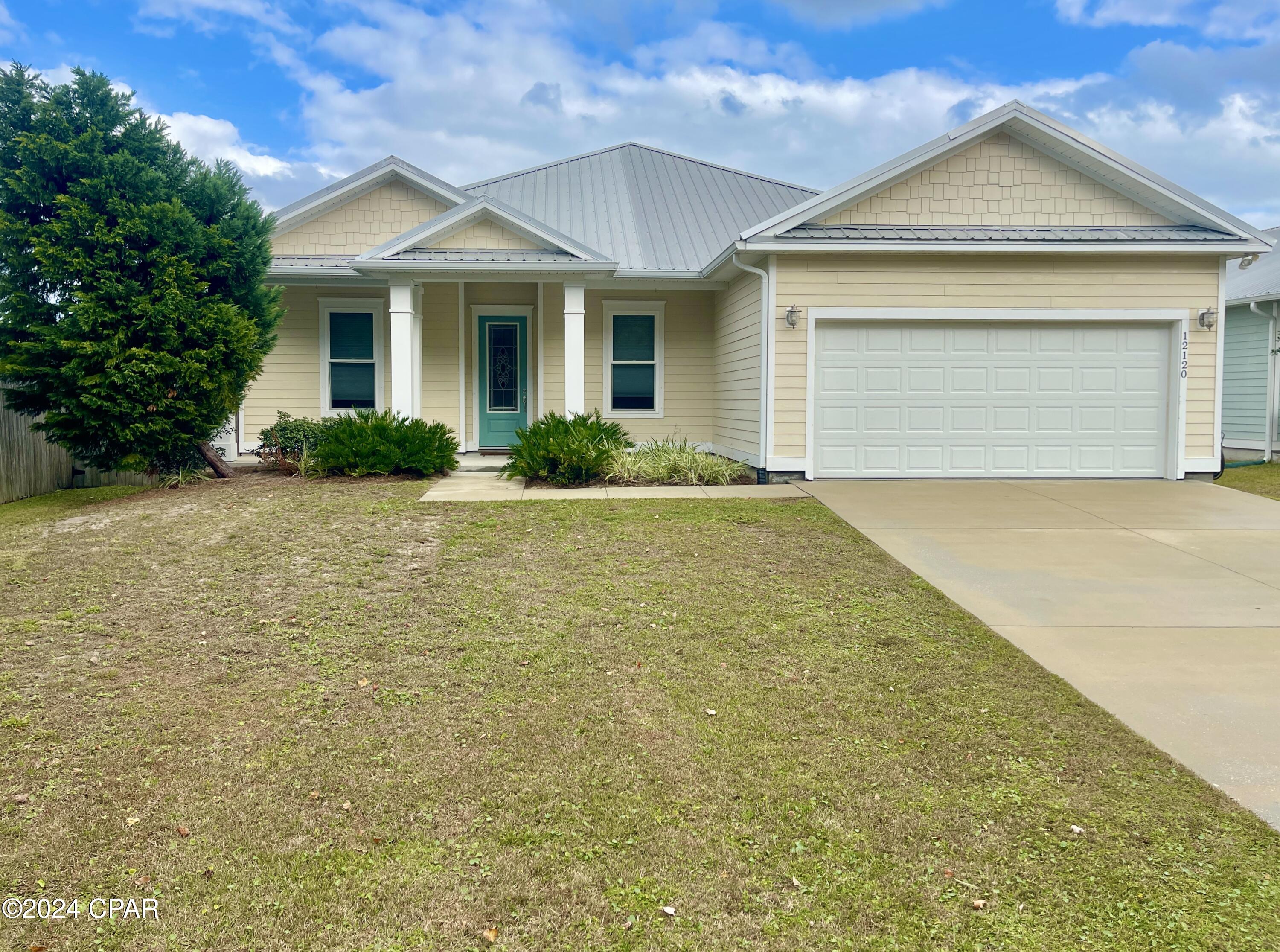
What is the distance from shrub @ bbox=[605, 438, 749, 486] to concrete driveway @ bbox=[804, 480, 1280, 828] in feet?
4.30

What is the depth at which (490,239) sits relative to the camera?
13.2 meters

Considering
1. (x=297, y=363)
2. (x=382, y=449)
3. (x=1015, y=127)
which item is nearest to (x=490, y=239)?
(x=382, y=449)

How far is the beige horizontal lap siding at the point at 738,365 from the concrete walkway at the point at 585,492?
1147 mm

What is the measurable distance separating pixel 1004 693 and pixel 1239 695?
3.71ft

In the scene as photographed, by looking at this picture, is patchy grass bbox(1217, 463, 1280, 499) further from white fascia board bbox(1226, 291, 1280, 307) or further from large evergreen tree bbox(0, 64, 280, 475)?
large evergreen tree bbox(0, 64, 280, 475)

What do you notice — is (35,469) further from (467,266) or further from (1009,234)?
(1009,234)

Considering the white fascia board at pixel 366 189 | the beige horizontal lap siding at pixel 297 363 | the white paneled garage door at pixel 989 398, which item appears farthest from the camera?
the beige horizontal lap siding at pixel 297 363

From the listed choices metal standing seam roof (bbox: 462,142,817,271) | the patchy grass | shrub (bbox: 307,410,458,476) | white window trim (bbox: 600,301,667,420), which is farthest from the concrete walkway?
the patchy grass

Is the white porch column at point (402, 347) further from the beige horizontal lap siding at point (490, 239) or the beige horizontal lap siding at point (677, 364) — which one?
the beige horizontal lap siding at point (677, 364)

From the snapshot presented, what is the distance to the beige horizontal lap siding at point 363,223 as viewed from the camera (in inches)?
567

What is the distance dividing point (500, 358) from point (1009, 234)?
26.9 ft

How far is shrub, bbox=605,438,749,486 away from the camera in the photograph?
38.5ft

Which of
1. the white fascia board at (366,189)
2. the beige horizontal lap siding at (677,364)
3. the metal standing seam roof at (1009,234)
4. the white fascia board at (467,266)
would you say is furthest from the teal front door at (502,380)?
the metal standing seam roof at (1009,234)

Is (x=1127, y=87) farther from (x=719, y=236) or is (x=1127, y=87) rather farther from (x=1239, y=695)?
(x=1239, y=695)
